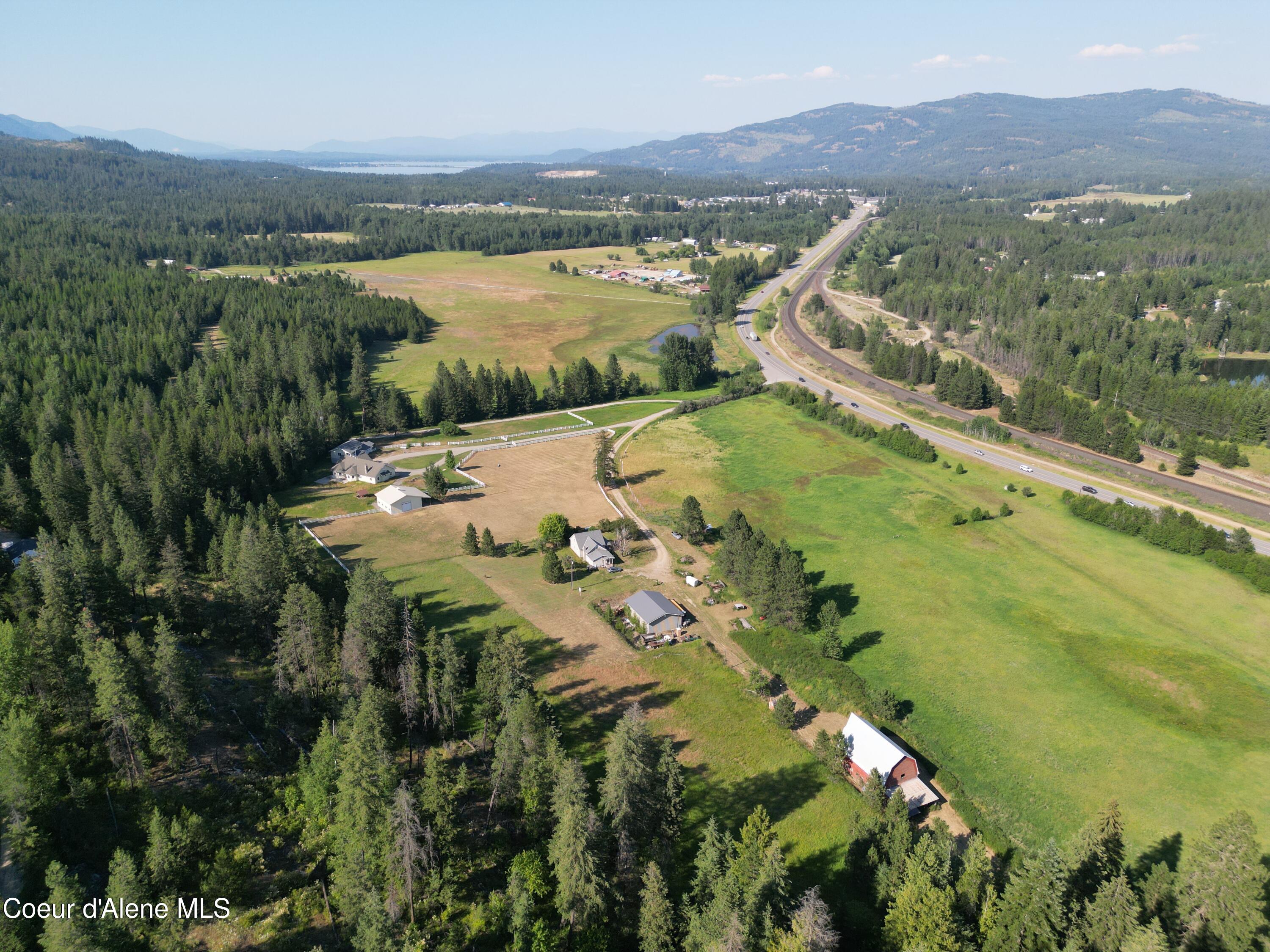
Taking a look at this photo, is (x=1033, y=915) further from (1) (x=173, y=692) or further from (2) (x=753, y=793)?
(1) (x=173, y=692)

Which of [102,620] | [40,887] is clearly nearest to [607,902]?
[40,887]

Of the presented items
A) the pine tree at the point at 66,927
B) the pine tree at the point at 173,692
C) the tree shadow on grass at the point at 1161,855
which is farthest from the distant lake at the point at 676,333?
the pine tree at the point at 66,927

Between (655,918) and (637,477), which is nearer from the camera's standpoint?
(655,918)

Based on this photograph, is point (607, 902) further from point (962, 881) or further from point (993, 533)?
point (993, 533)

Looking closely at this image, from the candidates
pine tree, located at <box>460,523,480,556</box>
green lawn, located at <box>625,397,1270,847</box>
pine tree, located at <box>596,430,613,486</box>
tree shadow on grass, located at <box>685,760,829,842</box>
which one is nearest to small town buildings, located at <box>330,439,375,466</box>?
pine tree, located at <box>596,430,613,486</box>

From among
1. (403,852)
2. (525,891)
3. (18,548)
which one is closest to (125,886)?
(403,852)
